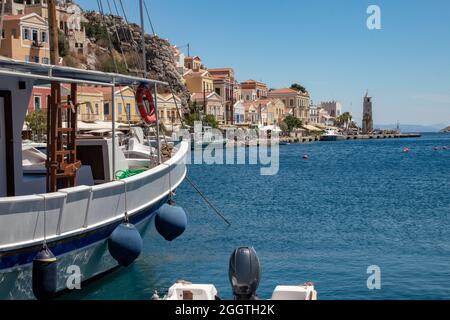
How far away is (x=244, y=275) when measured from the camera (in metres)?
6.43

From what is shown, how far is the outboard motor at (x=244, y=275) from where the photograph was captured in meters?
6.37

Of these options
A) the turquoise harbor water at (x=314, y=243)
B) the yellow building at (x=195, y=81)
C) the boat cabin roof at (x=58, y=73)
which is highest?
the yellow building at (x=195, y=81)

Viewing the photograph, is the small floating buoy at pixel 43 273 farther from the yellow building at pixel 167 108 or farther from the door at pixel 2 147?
the yellow building at pixel 167 108

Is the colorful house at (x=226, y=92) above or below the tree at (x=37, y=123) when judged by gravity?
above

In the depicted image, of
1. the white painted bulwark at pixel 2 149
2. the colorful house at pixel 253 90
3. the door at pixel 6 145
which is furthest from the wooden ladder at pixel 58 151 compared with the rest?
the colorful house at pixel 253 90

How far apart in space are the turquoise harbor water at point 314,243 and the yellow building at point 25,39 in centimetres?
3283

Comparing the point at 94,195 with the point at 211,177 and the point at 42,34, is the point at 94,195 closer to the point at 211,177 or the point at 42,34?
the point at 211,177

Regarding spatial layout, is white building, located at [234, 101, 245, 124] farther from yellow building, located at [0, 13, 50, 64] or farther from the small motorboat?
the small motorboat

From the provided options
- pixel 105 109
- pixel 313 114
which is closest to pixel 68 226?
pixel 105 109

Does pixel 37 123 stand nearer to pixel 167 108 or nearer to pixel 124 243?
pixel 124 243

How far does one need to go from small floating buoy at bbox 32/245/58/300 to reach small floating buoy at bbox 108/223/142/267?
1.53 m

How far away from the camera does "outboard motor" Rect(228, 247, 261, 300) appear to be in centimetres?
637

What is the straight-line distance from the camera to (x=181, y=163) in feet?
52.5

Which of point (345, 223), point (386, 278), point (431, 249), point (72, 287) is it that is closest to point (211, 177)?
point (345, 223)
